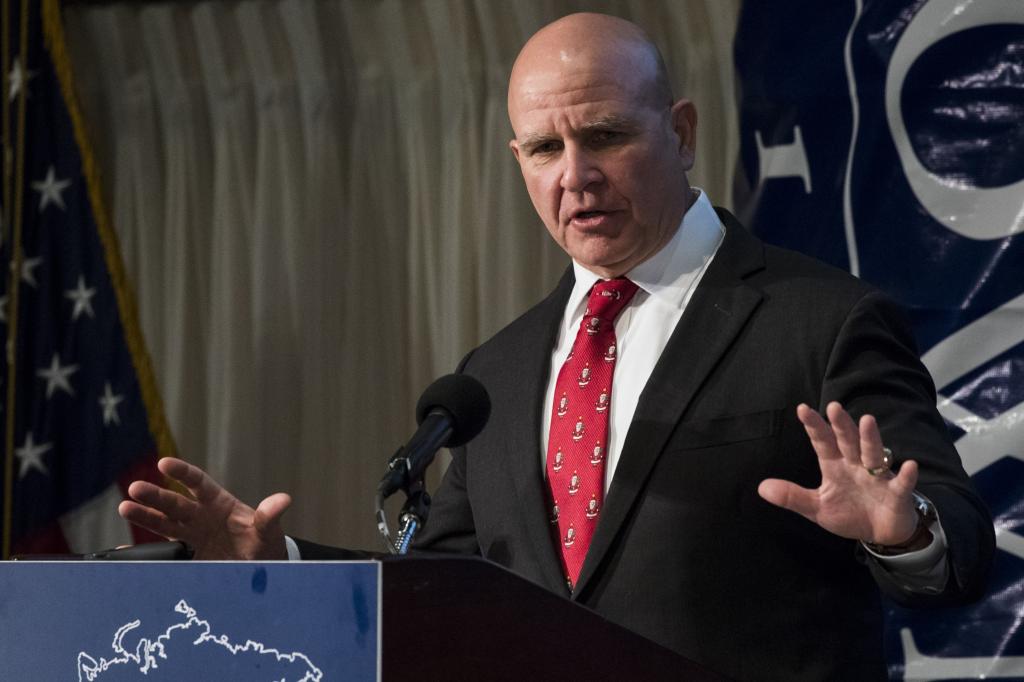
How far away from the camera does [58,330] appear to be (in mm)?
A: 3830

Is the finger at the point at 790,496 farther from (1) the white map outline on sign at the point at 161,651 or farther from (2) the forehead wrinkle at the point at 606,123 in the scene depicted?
(2) the forehead wrinkle at the point at 606,123

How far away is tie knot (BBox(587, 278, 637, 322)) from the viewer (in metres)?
1.83

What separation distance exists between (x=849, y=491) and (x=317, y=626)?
0.54 metres

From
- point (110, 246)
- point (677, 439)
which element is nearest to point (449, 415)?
point (677, 439)

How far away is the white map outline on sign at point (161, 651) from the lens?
100 centimetres

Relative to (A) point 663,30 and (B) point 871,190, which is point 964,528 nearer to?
(B) point 871,190

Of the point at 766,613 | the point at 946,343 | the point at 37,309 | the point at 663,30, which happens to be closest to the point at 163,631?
the point at 766,613

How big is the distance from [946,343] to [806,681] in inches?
60.3

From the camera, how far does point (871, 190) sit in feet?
9.68

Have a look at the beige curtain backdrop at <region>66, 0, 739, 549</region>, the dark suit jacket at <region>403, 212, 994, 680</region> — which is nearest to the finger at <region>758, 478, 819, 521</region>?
the dark suit jacket at <region>403, 212, 994, 680</region>

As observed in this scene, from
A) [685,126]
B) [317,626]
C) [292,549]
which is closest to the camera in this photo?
[317,626]

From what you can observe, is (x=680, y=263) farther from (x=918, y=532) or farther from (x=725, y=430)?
(x=918, y=532)

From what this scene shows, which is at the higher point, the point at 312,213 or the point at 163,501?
the point at 312,213

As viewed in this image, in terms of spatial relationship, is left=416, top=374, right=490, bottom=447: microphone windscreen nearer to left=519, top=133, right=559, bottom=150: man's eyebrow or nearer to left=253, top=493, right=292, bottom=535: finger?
left=253, top=493, right=292, bottom=535: finger
